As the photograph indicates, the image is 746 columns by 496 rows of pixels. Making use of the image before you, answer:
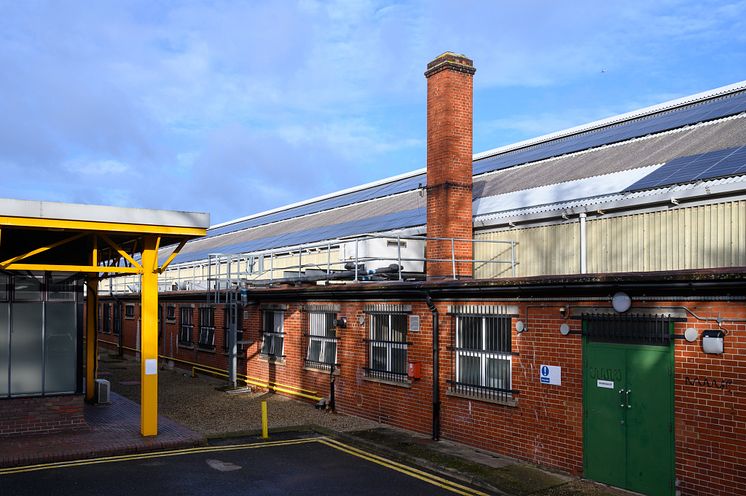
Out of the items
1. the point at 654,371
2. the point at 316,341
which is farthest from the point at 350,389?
the point at 654,371

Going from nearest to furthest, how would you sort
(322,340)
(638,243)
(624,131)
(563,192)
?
(638,243) → (563,192) → (322,340) → (624,131)

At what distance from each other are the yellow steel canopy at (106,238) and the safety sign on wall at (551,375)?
300 inches

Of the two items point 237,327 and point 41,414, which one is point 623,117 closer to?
point 237,327

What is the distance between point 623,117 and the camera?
25.1 metres

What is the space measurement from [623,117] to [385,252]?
1144cm

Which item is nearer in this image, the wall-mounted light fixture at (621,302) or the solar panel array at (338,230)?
the wall-mounted light fixture at (621,302)

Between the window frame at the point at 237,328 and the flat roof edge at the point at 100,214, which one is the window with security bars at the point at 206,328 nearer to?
the window frame at the point at 237,328

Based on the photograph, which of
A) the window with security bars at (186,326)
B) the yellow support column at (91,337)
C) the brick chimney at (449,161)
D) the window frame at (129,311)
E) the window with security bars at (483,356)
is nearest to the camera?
the window with security bars at (483,356)

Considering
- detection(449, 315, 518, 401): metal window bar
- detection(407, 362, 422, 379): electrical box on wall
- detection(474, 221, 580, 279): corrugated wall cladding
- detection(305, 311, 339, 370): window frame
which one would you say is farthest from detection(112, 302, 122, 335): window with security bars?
detection(449, 315, 518, 401): metal window bar

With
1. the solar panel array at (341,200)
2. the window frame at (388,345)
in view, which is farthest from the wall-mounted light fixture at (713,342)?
the solar panel array at (341,200)

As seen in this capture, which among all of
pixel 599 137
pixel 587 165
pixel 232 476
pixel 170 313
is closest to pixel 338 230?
pixel 170 313

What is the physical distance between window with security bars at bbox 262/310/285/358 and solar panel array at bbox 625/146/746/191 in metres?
11.1

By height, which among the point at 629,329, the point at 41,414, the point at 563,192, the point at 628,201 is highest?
the point at 563,192

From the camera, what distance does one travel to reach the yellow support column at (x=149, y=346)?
49.3 ft
